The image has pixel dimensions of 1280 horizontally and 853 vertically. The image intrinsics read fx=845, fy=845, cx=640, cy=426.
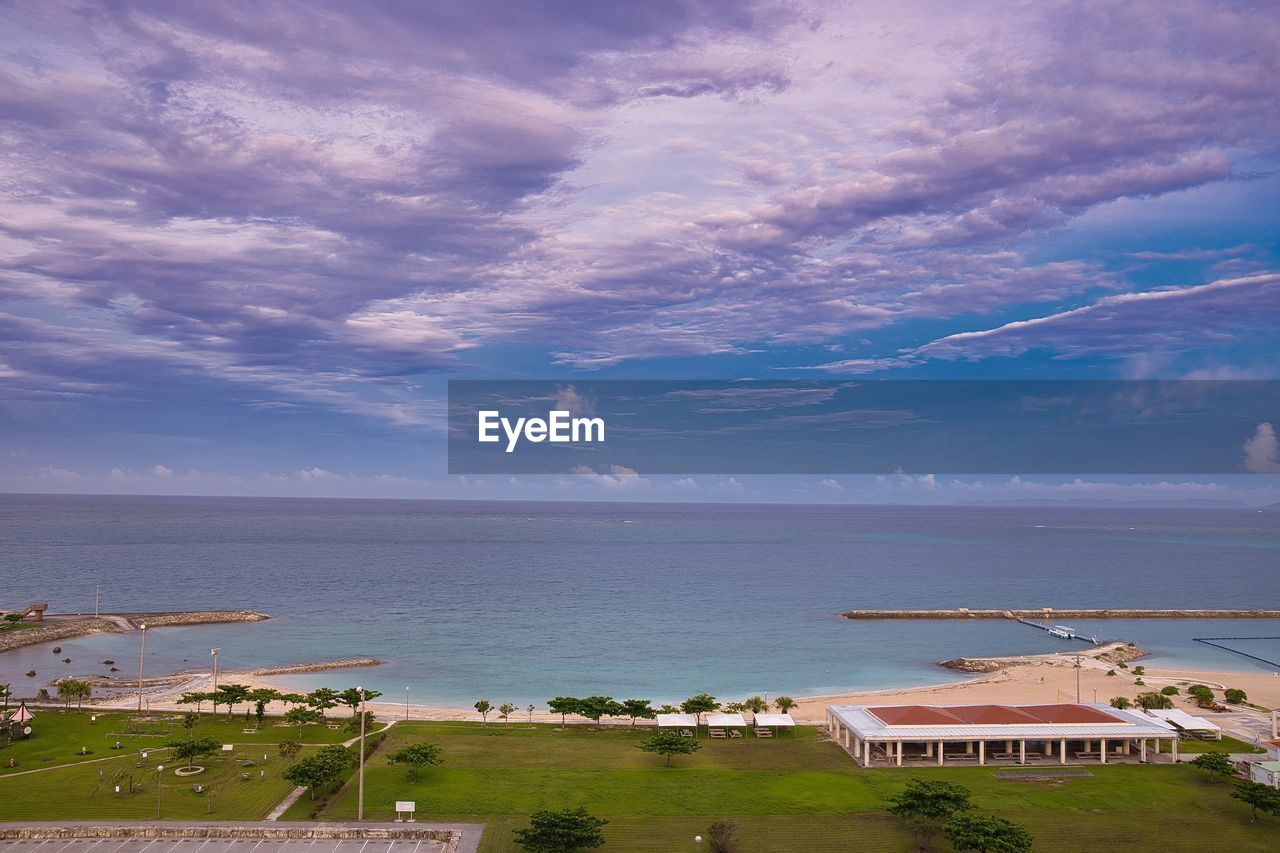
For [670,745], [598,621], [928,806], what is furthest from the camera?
[598,621]

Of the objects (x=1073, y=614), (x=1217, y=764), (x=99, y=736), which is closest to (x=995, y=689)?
(x=1217, y=764)

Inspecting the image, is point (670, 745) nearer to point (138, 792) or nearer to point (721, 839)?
point (721, 839)

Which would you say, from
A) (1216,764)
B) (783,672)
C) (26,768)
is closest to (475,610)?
(783,672)

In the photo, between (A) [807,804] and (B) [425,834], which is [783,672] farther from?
(B) [425,834]

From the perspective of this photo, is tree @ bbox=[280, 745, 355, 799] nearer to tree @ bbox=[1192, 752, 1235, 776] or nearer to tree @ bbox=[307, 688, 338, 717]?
tree @ bbox=[307, 688, 338, 717]

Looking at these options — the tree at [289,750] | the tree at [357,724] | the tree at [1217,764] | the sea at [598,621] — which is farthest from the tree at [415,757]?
the tree at [1217,764]

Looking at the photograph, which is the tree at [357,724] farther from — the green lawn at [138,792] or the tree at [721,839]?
the tree at [721,839]
